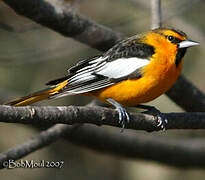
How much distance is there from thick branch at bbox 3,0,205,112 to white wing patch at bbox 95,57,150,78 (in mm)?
447

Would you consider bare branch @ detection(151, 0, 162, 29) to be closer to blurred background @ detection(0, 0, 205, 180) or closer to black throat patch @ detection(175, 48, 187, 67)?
black throat patch @ detection(175, 48, 187, 67)

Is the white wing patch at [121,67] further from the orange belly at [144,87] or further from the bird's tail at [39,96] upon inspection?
the bird's tail at [39,96]

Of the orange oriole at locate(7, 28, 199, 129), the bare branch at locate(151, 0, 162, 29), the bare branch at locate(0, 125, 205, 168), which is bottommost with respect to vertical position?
the bare branch at locate(0, 125, 205, 168)

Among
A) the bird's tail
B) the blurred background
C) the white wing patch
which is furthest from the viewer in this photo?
the blurred background

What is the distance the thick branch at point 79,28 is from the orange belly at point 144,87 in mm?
743

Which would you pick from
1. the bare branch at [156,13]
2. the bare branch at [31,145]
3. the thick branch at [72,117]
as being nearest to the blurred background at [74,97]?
the bare branch at [156,13]

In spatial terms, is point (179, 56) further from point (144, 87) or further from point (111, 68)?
point (111, 68)

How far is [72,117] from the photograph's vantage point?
134 inches

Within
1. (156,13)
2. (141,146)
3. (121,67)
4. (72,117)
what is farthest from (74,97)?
(72,117)

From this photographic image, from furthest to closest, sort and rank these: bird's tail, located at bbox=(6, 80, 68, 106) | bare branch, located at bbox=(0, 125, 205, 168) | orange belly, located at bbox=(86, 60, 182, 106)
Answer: bare branch, located at bbox=(0, 125, 205, 168) < orange belly, located at bbox=(86, 60, 182, 106) < bird's tail, located at bbox=(6, 80, 68, 106)

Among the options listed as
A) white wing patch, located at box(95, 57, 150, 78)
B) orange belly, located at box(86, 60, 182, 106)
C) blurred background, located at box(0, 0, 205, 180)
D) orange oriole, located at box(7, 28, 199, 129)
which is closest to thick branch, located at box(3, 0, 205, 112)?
orange oriole, located at box(7, 28, 199, 129)

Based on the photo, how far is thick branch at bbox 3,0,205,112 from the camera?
174 inches

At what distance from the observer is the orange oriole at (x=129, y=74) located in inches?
182

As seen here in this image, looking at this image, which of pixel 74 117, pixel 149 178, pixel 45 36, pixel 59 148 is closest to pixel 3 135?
pixel 59 148
